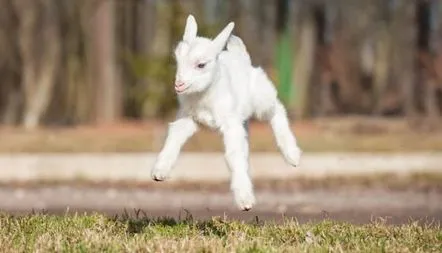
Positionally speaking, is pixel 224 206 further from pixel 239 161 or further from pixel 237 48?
pixel 239 161

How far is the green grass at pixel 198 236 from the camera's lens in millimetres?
6809

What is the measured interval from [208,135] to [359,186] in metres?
6.35

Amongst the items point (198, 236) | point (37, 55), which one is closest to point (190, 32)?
point (198, 236)

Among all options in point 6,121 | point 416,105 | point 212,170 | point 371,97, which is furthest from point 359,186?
point 371,97

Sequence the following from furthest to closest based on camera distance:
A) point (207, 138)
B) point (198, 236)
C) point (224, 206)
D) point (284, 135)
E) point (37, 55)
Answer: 1. point (37, 55)
2. point (207, 138)
3. point (224, 206)
4. point (198, 236)
5. point (284, 135)

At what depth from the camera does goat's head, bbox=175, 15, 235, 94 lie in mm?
6574

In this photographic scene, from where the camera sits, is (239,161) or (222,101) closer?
(239,161)

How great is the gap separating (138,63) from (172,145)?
24.6 meters

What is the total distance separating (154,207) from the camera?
588 inches

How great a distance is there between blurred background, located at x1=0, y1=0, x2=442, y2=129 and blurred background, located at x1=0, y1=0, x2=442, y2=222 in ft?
0.20

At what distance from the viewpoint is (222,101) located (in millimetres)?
6836

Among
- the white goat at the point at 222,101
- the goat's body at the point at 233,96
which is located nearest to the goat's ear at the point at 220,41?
the white goat at the point at 222,101

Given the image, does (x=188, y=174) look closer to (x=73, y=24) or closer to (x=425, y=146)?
(x=425, y=146)

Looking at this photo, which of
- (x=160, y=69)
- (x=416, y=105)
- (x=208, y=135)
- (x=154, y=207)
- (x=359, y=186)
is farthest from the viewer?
(x=416, y=105)
